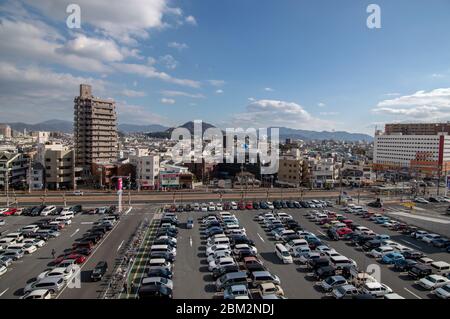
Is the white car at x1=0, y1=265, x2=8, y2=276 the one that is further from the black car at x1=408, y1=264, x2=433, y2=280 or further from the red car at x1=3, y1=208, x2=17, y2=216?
the black car at x1=408, y1=264, x2=433, y2=280

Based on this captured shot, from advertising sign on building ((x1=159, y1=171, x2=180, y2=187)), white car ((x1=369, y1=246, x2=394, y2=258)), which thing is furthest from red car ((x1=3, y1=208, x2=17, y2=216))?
white car ((x1=369, y1=246, x2=394, y2=258))

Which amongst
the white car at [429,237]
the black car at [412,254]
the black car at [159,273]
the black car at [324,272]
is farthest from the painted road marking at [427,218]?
the black car at [159,273]

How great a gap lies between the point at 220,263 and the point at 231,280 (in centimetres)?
132

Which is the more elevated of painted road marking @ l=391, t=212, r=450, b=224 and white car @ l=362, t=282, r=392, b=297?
white car @ l=362, t=282, r=392, b=297

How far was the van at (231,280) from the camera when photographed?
24.2 feet

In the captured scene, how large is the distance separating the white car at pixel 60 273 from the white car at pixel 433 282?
8765 millimetres

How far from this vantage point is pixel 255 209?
17.4m

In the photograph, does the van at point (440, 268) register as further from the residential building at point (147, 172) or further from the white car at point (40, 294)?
the residential building at point (147, 172)

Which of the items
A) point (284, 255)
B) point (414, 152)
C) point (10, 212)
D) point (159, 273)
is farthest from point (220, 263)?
point (414, 152)

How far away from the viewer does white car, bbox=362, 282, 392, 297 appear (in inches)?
278

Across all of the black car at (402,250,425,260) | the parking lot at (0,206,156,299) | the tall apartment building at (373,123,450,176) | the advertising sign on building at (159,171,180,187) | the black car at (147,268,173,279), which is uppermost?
the tall apartment building at (373,123,450,176)

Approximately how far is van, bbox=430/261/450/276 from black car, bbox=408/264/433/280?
42cm

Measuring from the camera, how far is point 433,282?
766cm
